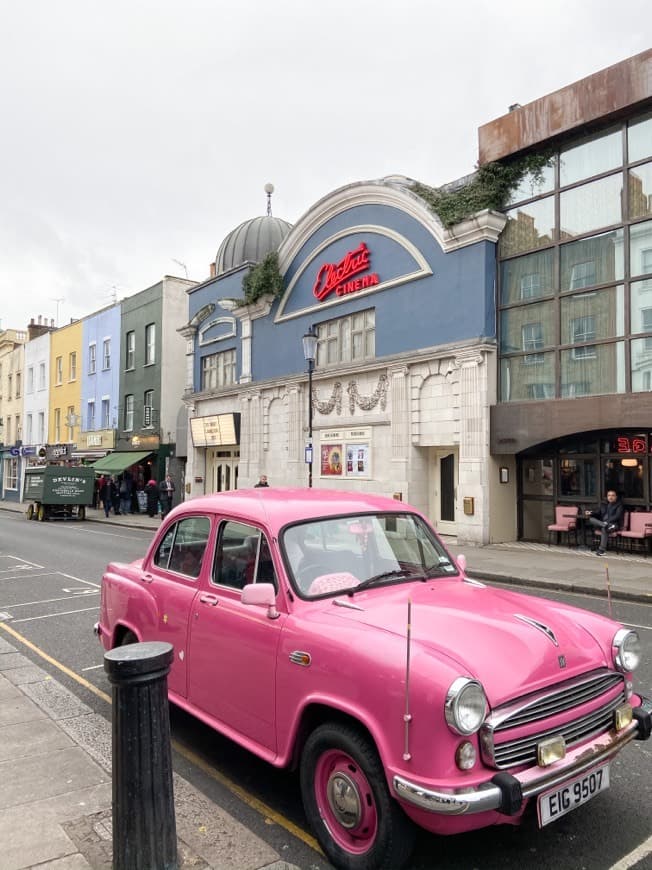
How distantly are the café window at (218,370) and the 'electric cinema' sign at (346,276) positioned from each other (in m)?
6.25

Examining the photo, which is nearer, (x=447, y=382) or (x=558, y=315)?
(x=558, y=315)

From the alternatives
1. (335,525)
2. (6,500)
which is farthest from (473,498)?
(6,500)

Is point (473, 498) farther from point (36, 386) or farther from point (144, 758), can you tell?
point (36, 386)

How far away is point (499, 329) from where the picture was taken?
55.1 ft

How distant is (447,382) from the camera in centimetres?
1752

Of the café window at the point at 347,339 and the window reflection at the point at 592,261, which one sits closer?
the window reflection at the point at 592,261

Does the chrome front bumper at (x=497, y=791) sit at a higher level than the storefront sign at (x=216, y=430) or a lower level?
lower

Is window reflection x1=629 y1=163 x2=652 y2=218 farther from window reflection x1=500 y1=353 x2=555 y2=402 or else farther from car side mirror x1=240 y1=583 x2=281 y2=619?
car side mirror x1=240 y1=583 x2=281 y2=619

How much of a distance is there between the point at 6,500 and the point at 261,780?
48.8m

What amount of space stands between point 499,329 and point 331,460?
23.3 ft

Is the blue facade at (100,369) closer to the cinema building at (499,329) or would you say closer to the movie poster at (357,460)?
the cinema building at (499,329)

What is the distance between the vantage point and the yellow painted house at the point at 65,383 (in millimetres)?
38438

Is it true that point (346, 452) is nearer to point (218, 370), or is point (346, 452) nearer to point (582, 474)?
point (582, 474)

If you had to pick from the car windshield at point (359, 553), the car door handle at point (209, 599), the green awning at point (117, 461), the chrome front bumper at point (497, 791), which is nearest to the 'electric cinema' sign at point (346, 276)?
the green awning at point (117, 461)
